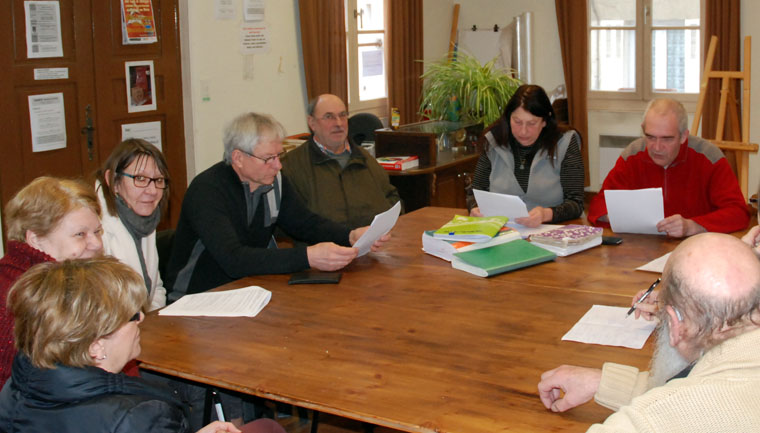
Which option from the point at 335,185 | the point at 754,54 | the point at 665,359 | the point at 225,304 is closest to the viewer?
the point at 665,359

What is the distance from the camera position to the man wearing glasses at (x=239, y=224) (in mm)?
2891

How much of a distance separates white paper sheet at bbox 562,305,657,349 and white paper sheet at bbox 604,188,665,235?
0.86m

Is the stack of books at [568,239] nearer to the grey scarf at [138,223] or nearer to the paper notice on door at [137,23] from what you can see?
the grey scarf at [138,223]

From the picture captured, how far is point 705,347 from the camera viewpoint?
1468 mm

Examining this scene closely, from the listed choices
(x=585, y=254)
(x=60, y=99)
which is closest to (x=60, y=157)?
(x=60, y=99)

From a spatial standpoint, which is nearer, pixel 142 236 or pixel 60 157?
pixel 142 236

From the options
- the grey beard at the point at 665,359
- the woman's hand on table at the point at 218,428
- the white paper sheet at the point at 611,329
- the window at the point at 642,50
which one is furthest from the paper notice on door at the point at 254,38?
the grey beard at the point at 665,359

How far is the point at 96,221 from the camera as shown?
234 cm

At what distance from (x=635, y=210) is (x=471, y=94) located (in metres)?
2.97

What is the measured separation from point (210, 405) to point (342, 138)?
71.8 inches

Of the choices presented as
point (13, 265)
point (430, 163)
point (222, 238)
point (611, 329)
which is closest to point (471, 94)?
point (430, 163)

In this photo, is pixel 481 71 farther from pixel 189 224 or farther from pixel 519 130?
pixel 189 224

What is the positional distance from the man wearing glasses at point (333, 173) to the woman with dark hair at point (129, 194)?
1223mm

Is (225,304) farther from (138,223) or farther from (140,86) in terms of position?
(140,86)
